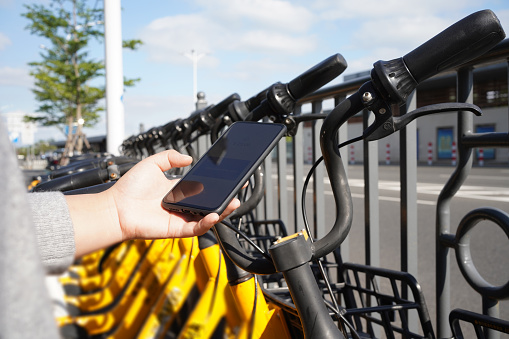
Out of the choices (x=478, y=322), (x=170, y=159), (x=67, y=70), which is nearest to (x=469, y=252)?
(x=478, y=322)

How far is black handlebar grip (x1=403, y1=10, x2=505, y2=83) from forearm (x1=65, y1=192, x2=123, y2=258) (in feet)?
2.18

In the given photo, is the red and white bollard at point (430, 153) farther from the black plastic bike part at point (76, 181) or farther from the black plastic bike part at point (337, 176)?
the black plastic bike part at point (337, 176)

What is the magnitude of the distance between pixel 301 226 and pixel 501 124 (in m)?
19.8

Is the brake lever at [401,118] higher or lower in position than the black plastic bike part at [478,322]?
higher

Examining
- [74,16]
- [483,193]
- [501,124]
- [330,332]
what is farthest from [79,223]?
[501,124]

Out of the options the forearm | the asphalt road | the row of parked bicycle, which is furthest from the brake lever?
the asphalt road

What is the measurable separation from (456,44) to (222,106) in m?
1.23

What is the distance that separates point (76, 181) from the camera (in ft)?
5.20

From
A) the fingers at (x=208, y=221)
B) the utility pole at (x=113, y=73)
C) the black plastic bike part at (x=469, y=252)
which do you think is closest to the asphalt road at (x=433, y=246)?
the black plastic bike part at (x=469, y=252)

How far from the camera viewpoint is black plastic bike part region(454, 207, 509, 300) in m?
1.12

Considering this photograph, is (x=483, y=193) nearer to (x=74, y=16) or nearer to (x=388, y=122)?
(x=388, y=122)

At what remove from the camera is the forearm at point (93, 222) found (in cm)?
93

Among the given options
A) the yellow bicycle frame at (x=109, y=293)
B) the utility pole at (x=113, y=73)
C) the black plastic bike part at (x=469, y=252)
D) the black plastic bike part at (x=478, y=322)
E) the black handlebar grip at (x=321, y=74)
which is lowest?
the yellow bicycle frame at (x=109, y=293)

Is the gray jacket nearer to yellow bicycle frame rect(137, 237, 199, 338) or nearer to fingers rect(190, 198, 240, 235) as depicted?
fingers rect(190, 198, 240, 235)
